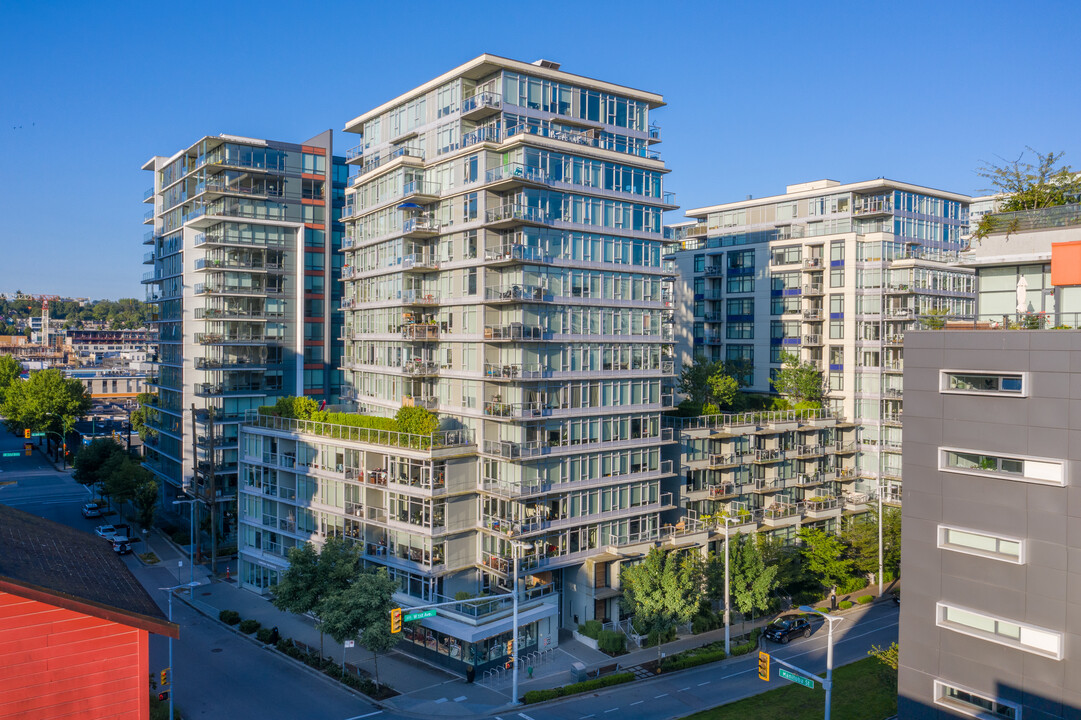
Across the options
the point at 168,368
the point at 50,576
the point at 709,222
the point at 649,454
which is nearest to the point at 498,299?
the point at 649,454

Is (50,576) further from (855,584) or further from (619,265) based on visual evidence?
(855,584)

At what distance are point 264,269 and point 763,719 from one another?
62888 mm

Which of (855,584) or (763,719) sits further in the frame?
(855,584)

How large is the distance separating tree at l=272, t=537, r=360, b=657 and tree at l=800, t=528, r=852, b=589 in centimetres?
3406

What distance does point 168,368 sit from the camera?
86062 mm

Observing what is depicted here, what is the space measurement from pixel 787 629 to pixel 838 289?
34.8 m

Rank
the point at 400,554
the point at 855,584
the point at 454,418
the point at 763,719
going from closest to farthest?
the point at 763,719 → the point at 400,554 → the point at 454,418 → the point at 855,584

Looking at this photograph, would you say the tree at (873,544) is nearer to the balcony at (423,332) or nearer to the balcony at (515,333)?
the balcony at (515,333)

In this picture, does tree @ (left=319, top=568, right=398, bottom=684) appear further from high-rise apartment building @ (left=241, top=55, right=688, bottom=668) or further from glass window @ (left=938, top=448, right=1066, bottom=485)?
glass window @ (left=938, top=448, right=1066, bottom=485)

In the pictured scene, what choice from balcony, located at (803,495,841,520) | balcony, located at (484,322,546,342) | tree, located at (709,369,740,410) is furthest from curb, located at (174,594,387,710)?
balcony, located at (803,495,841,520)

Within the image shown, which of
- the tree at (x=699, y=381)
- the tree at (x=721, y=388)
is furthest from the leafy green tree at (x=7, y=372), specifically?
the tree at (x=721, y=388)

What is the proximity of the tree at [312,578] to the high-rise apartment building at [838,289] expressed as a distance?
45.2 meters

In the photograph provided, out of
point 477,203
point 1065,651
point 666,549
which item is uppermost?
point 477,203

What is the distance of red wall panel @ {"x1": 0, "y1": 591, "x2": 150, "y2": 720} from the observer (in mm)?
19266
